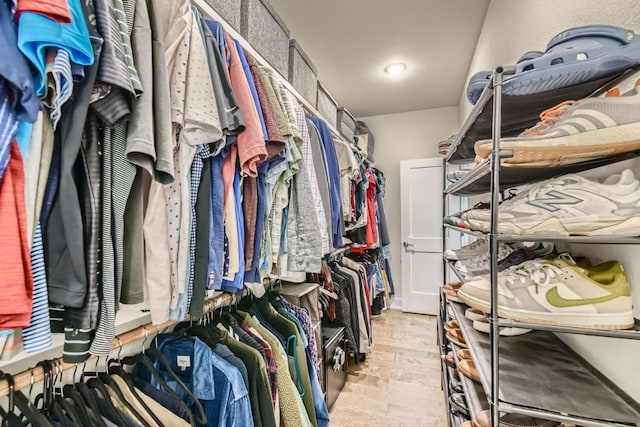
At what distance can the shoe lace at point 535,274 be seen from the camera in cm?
66

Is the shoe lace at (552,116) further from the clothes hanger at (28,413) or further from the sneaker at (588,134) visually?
the clothes hanger at (28,413)

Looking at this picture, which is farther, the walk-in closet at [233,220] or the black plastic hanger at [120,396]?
the black plastic hanger at [120,396]

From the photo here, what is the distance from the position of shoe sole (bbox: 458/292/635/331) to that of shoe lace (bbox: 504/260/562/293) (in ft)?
0.23

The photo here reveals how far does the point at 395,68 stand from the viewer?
270 centimetres

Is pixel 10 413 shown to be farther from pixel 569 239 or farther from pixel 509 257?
pixel 509 257

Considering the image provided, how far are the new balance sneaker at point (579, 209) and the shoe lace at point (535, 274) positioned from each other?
13 cm

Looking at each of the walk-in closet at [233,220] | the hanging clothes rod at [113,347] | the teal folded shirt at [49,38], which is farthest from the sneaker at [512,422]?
the teal folded shirt at [49,38]

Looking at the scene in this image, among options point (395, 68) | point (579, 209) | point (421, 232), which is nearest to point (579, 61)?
point (579, 209)

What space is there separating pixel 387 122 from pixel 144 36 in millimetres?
3712

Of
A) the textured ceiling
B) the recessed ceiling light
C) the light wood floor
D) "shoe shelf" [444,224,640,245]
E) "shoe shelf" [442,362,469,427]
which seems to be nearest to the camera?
"shoe shelf" [444,224,640,245]

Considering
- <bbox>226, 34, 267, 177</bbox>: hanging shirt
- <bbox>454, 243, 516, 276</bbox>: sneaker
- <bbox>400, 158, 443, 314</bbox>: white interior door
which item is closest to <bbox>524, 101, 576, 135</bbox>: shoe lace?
<bbox>454, 243, 516, 276</bbox>: sneaker

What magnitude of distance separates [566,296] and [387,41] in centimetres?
225

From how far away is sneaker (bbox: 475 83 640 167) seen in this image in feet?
1.77

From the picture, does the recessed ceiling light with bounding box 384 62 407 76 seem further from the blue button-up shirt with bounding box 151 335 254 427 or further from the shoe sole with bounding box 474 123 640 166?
the blue button-up shirt with bounding box 151 335 254 427
